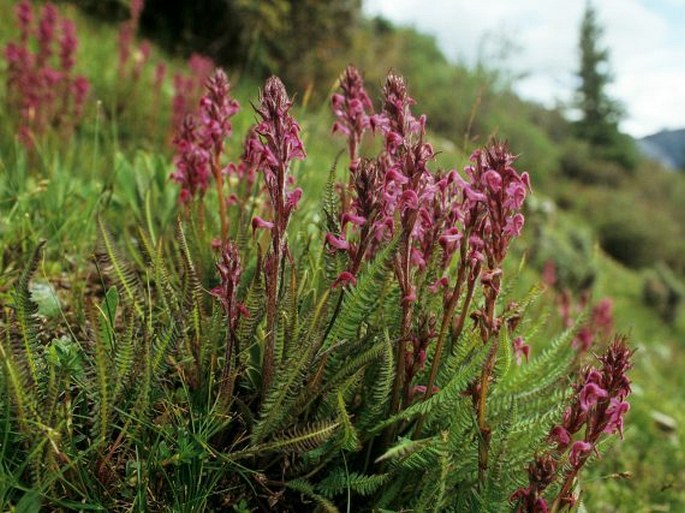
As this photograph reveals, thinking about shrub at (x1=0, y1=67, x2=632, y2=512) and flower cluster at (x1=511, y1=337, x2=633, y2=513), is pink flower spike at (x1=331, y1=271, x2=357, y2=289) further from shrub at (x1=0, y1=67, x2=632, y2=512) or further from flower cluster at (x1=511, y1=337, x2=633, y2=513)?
flower cluster at (x1=511, y1=337, x2=633, y2=513)

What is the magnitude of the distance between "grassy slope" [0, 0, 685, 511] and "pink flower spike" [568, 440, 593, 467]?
0.22 metres

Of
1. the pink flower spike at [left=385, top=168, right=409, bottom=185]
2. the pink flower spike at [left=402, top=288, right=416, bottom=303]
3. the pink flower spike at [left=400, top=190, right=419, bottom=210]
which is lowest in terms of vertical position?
the pink flower spike at [left=402, top=288, right=416, bottom=303]

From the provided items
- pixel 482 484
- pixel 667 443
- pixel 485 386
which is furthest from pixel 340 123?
pixel 667 443

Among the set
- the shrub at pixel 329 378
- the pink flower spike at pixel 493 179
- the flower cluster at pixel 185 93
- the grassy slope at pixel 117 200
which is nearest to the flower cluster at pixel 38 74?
the grassy slope at pixel 117 200

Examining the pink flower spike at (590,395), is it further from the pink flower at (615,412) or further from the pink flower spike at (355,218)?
the pink flower spike at (355,218)

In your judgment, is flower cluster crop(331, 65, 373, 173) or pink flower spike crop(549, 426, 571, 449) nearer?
pink flower spike crop(549, 426, 571, 449)

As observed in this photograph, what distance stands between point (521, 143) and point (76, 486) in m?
25.9

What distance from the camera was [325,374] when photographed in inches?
58.3

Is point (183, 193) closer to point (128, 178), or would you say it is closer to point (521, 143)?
point (128, 178)

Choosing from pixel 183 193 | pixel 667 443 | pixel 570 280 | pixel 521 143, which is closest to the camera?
pixel 183 193

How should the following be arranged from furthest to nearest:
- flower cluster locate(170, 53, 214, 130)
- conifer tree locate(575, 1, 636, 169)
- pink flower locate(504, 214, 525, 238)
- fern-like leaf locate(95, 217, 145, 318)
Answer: conifer tree locate(575, 1, 636, 169) < flower cluster locate(170, 53, 214, 130) < fern-like leaf locate(95, 217, 145, 318) < pink flower locate(504, 214, 525, 238)

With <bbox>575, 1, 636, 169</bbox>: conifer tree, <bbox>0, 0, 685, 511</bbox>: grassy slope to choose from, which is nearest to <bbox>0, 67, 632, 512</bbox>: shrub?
<bbox>0, 0, 685, 511</bbox>: grassy slope

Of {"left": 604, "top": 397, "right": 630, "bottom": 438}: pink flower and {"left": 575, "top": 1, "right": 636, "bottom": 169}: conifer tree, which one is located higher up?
{"left": 575, "top": 1, "right": 636, "bottom": 169}: conifer tree

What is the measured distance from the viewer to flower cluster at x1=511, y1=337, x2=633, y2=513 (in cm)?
118
